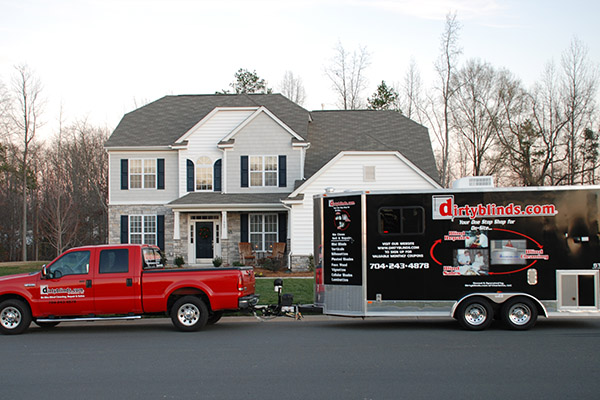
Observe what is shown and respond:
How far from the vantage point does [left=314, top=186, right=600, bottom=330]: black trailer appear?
11.3m

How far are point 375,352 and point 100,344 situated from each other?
512cm

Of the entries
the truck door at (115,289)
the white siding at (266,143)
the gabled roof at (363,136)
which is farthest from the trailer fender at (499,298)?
the white siding at (266,143)

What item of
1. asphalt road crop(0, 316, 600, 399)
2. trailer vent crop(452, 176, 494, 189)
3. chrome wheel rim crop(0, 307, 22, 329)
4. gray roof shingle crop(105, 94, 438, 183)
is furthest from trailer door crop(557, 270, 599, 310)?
gray roof shingle crop(105, 94, 438, 183)

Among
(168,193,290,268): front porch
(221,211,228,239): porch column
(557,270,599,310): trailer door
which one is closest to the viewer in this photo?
(557,270,599,310): trailer door

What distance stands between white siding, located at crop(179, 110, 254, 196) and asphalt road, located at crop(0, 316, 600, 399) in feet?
50.0

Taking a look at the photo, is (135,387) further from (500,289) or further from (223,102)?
(223,102)

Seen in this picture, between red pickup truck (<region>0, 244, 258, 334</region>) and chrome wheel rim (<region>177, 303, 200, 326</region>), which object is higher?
red pickup truck (<region>0, 244, 258, 334</region>)

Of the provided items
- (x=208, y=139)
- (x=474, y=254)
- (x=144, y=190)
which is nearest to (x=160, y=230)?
(x=144, y=190)

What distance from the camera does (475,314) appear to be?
454 inches

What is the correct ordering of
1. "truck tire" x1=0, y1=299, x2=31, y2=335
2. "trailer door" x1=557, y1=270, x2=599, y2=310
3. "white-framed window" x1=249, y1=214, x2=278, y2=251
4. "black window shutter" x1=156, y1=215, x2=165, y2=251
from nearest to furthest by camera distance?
"trailer door" x1=557, y1=270, x2=599, y2=310, "truck tire" x1=0, y1=299, x2=31, y2=335, "white-framed window" x1=249, y1=214, x2=278, y2=251, "black window shutter" x1=156, y1=215, x2=165, y2=251

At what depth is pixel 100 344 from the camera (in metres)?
10.6

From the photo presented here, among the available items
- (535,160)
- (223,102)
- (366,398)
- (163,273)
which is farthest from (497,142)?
(366,398)

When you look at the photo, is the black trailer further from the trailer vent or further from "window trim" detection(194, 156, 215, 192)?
"window trim" detection(194, 156, 215, 192)

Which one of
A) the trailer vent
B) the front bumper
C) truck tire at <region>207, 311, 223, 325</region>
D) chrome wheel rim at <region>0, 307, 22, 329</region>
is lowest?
truck tire at <region>207, 311, 223, 325</region>
